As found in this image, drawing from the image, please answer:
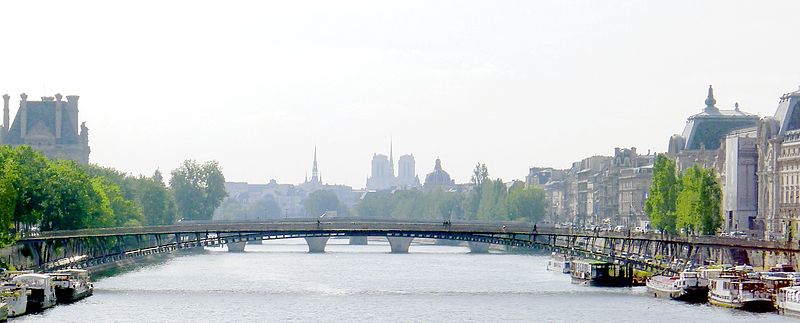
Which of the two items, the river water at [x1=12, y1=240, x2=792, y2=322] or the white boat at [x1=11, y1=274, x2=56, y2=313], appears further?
the white boat at [x1=11, y1=274, x2=56, y2=313]

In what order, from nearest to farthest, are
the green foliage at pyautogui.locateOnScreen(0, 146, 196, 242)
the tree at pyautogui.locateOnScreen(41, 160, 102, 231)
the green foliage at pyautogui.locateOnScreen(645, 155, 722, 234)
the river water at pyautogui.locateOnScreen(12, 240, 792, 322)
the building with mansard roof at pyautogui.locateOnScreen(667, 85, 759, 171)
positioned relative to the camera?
the river water at pyautogui.locateOnScreen(12, 240, 792, 322), the green foliage at pyautogui.locateOnScreen(0, 146, 196, 242), the tree at pyautogui.locateOnScreen(41, 160, 102, 231), the green foliage at pyautogui.locateOnScreen(645, 155, 722, 234), the building with mansard roof at pyautogui.locateOnScreen(667, 85, 759, 171)

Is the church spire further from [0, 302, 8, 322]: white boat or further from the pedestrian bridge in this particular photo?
[0, 302, 8, 322]: white boat

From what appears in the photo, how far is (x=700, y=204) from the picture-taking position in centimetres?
14238

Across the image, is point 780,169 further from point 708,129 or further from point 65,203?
point 65,203

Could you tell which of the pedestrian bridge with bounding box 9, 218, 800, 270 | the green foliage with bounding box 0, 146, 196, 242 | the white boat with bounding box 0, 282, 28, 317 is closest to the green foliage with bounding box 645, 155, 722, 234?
the pedestrian bridge with bounding box 9, 218, 800, 270

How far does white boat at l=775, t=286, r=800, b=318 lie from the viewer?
3679 inches

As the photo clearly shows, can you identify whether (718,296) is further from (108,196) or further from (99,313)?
(108,196)

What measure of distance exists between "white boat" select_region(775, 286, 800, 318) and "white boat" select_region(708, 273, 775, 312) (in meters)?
1.08

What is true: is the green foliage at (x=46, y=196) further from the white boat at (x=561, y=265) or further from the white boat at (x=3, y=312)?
the white boat at (x=561, y=265)

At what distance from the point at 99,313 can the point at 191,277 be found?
3782 cm

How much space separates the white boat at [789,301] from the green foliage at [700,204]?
44.2 m

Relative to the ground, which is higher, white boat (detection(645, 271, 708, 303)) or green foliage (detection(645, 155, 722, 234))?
green foliage (detection(645, 155, 722, 234))

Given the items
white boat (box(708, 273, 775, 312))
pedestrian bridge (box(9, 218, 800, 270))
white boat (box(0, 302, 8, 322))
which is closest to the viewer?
white boat (box(0, 302, 8, 322))

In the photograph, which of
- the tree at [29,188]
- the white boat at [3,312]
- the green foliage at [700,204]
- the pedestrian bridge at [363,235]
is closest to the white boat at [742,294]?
the pedestrian bridge at [363,235]
